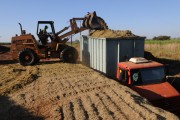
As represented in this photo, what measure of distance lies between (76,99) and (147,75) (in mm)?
3011

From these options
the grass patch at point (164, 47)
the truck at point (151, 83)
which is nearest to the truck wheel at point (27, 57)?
the truck at point (151, 83)

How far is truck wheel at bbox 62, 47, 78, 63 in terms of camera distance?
17.7m

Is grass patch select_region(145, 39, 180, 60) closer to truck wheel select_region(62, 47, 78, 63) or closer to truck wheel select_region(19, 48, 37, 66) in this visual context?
truck wheel select_region(62, 47, 78, 63)

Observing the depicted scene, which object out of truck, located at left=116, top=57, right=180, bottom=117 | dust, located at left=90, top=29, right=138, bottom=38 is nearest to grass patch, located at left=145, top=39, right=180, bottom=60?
dust, located at left=90, top=29, right=138, bottom=38

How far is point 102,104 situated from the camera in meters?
8.15

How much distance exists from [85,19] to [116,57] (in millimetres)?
5398

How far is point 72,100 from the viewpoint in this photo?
8.73 metres

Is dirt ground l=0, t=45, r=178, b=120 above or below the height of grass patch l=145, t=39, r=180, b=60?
below

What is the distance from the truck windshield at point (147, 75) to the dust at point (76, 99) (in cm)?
65

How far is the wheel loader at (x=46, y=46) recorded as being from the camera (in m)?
17.7

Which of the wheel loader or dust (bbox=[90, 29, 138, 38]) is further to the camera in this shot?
the wheel loader

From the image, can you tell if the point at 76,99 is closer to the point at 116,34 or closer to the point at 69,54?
the point at 116,34

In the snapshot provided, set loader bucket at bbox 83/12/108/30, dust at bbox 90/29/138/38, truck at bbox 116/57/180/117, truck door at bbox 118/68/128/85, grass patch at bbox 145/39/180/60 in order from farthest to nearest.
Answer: grass patch at bbox 145/39/180/60
loader bucket at bbox 83/12/108/30
dust at bbox 90/29/138/38
truck door at bbox 118/68/128/85
truck at bbox 116/57/180/117

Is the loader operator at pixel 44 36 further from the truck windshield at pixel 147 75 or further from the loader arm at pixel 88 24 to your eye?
the truck windshield at pixel 147 75
